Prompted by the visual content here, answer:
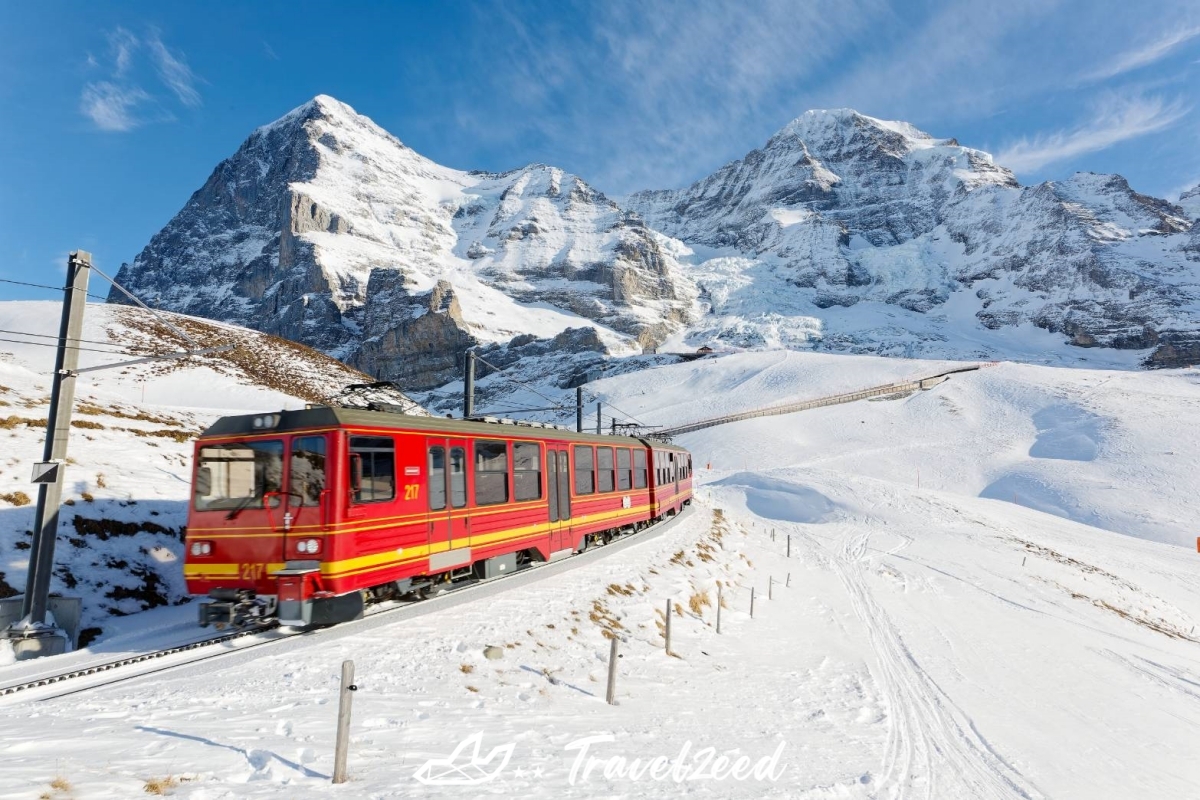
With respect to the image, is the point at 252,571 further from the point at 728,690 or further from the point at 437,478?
the point at 728,690

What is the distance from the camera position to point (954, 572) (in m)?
29.6

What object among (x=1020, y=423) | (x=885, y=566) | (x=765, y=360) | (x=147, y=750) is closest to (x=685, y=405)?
(x=765, y=360)

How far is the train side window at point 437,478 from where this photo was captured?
11.4m

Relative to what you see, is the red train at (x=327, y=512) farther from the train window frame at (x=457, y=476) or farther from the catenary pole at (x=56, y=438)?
the catenary pole at (x=56, y=438)

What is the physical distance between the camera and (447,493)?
11820 millimetres

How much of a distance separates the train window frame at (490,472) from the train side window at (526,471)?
36 cm

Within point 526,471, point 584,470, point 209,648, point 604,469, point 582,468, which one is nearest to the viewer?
point 209,648

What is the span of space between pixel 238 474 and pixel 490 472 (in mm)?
4777

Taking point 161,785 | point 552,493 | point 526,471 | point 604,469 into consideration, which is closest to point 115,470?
point 526,471

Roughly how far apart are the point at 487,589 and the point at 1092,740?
40.8 ft

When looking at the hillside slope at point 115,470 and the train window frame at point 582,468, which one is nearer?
the hillside slope at point 115,470

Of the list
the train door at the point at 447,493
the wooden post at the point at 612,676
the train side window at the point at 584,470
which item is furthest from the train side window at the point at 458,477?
the train side window at the point at 584,470

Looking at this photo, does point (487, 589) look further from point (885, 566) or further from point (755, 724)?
point (885, 566)

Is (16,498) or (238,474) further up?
(238,474)
